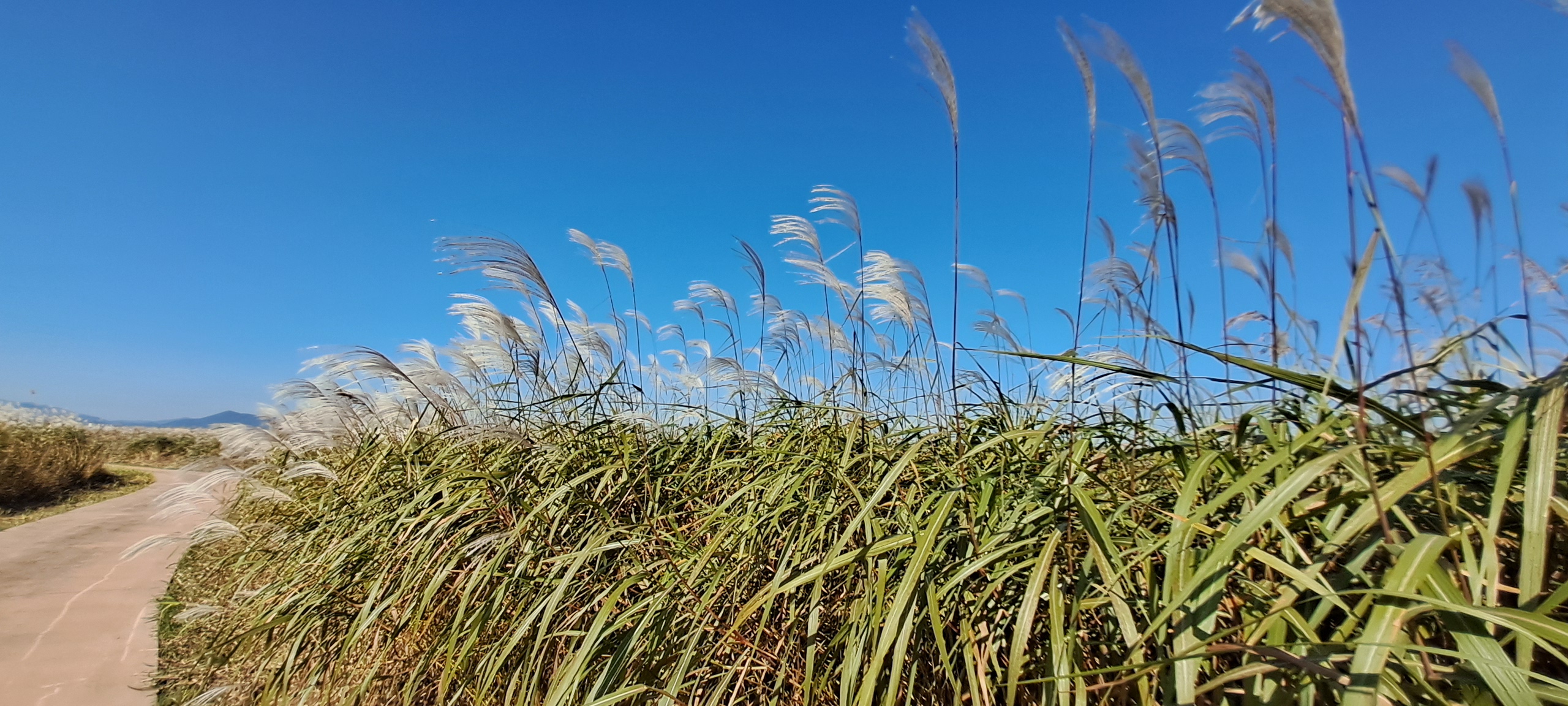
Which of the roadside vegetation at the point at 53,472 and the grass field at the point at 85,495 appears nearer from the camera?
the grass field at the point at 85,495

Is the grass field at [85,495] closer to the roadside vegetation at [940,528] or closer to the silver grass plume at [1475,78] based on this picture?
the roadside vegetation at [940,528]

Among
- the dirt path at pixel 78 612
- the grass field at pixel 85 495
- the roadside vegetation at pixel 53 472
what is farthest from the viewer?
the roadside vegetation at pixel 53 472

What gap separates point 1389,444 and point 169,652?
463 cm

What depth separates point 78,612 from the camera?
3.89 metres

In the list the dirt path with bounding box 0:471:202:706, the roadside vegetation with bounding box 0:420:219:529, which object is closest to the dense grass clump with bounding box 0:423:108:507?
the roadside vegetation with bounding box 0:420:219:529

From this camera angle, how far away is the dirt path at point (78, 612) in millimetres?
2951

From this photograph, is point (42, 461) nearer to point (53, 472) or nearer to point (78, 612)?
point (53, 472)

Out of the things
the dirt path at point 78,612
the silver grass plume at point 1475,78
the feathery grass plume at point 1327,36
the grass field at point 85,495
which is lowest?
the dirt path at point 78,612

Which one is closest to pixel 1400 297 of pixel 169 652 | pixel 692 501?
pixel 692 501

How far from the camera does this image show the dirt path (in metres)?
2.95

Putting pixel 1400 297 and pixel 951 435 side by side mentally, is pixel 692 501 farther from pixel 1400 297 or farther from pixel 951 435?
pixel 1400 297

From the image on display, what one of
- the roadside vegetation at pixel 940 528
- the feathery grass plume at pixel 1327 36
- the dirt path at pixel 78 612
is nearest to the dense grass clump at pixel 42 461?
the dirt path at pixel 78 612

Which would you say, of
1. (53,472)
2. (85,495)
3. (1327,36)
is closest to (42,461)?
(53,472)

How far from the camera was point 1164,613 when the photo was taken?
2.95 ft
